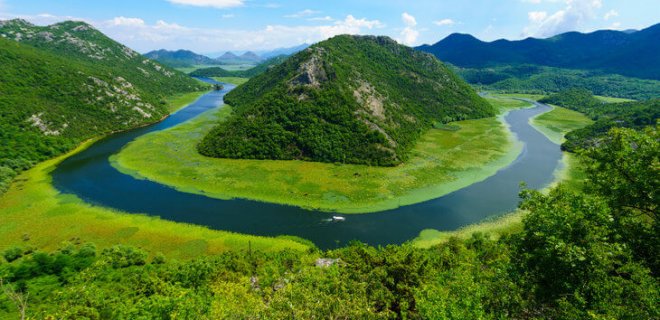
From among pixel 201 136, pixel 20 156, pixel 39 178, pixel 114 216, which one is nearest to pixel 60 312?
pixel 114 216

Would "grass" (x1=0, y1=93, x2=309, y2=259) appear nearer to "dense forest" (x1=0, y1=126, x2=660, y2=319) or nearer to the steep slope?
"dense forest" (x1=0, y1=126, x2=660, y2=319)

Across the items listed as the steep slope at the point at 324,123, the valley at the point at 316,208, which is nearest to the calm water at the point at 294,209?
the valley at the point at 316,208

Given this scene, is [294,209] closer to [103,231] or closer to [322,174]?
[322,174]

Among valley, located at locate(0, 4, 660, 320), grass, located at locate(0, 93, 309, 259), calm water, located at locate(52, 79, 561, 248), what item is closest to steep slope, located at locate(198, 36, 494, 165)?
valley, located at locate(0, 4, 660, 320)

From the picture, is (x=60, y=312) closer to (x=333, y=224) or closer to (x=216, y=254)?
(x=216, y=254)

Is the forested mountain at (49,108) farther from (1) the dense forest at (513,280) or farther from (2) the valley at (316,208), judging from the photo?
(1) the dense forest at (513,280)

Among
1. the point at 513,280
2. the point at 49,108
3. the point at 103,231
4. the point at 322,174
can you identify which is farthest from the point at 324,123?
the point at 49,108
